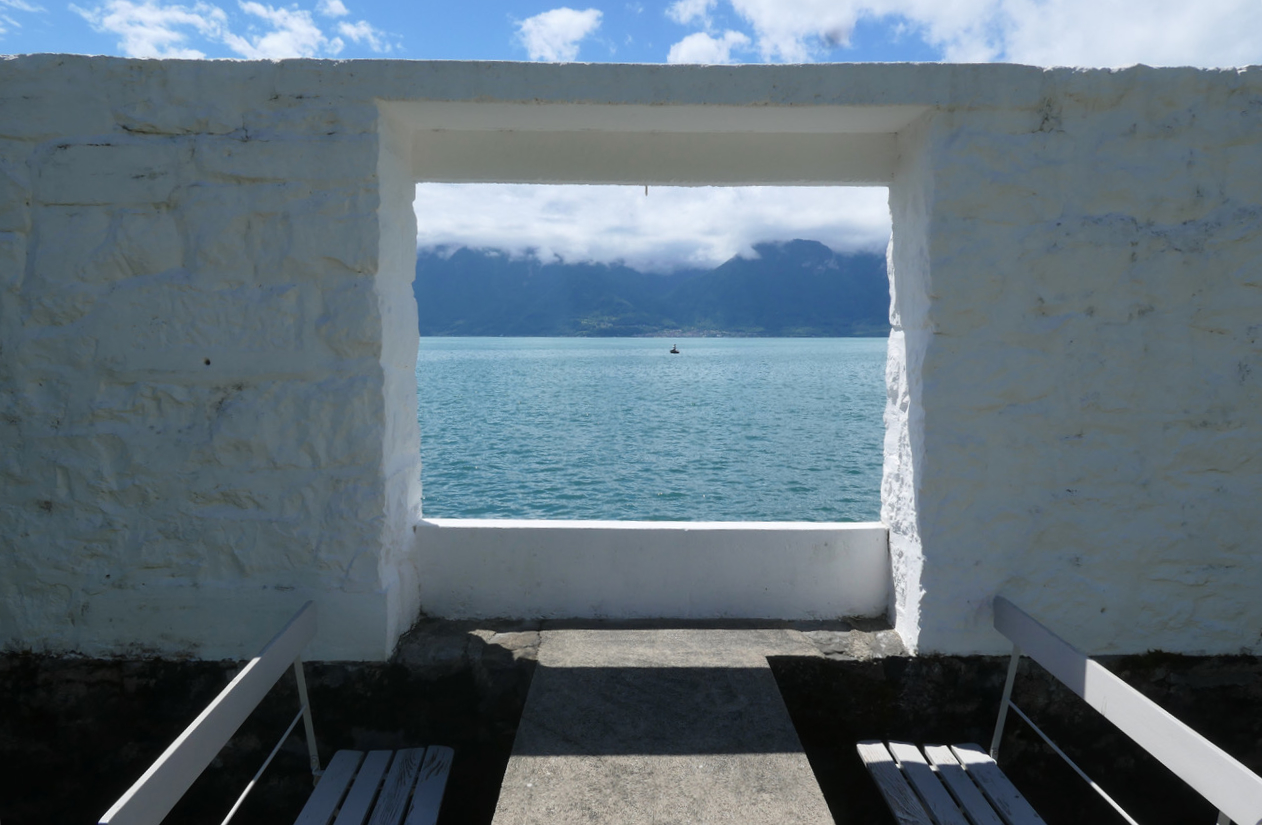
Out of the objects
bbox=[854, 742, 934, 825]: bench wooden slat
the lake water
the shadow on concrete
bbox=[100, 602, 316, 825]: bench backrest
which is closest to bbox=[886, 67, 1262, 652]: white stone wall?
bbox=[854, 742, 934, 825]: bench wooden slat

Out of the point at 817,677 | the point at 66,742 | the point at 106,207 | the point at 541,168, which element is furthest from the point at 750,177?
the point at 66,742

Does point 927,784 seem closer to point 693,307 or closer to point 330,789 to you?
point 330,789

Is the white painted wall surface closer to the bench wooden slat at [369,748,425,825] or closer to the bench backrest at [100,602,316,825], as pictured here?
the bench wooden slat at [369,748,425,825]

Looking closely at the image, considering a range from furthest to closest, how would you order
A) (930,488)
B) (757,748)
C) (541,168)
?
(541,168), (930,488), (757,748)

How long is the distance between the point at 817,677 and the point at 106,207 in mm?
3034

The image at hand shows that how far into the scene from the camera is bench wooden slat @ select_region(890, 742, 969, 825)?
221 centimetres

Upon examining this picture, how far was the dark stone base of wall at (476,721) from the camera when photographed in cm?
268

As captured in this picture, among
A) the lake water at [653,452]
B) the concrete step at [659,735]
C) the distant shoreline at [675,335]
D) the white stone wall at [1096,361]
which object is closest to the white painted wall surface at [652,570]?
the concrete step at [659,735]

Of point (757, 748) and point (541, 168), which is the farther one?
point (541, 168)

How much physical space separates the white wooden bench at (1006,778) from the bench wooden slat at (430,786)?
4.62 ft

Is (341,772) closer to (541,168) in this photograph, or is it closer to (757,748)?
(757,748)

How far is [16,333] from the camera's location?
8.20 feet

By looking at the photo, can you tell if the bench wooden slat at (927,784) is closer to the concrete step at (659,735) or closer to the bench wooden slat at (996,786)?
the bench wooden slat at (996,786)

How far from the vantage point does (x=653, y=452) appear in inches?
707
